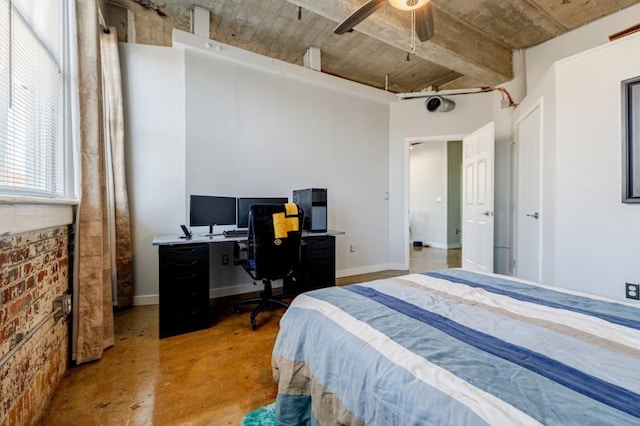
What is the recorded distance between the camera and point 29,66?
1.51m

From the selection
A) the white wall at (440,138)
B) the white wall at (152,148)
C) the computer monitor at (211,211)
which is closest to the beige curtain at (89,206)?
the computer monitor at (211,211)

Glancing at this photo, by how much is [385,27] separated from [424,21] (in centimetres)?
74

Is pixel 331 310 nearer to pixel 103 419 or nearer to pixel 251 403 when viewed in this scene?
pixel 251 403

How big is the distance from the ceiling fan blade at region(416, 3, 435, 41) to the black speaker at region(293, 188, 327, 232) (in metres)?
1.85

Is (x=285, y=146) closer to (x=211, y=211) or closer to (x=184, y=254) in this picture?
(x=211, y=211)

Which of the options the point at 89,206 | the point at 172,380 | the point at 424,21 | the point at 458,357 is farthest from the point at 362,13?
the point at 172,380

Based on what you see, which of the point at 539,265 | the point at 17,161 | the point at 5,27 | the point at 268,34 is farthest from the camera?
the point at 268,34

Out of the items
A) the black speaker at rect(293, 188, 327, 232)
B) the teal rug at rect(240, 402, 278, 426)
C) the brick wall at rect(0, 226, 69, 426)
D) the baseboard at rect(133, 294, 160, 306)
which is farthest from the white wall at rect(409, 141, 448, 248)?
the brick wall at rect(0, 226, 69, 426)

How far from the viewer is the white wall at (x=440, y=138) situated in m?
4.10

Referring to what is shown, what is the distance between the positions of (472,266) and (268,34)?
4.14 metres

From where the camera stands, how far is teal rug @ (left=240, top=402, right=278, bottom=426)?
1.36 m

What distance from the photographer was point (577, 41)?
133 inches

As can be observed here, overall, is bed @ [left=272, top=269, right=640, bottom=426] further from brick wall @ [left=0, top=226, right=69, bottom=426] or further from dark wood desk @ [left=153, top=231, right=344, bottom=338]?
dark wood desk @ [left=153, top=231, right=344, bottom=338]

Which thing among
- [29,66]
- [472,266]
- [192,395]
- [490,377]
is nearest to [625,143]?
[472,266]
